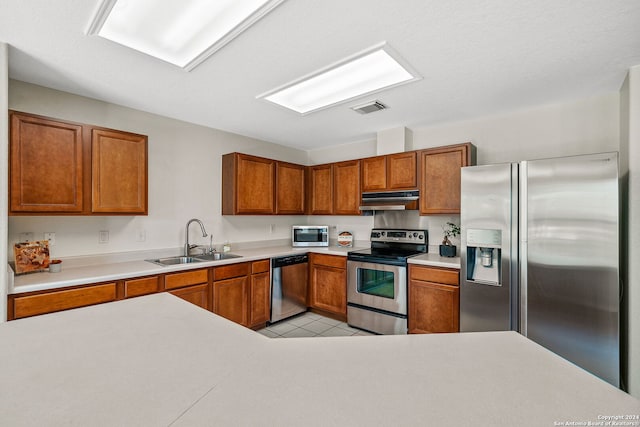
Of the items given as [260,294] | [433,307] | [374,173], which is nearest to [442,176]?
[374,173]

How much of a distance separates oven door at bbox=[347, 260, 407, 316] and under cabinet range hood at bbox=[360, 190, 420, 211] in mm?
711

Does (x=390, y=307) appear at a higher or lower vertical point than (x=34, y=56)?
lower

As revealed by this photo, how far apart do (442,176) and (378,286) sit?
4.60 ft

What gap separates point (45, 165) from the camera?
228 cm

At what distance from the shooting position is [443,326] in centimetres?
292

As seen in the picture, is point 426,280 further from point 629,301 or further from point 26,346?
point 26,346

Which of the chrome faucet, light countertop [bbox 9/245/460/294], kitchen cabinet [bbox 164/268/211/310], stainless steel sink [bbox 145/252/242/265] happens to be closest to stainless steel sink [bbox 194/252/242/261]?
stainless steel sink [bbox 145/252/242/265]

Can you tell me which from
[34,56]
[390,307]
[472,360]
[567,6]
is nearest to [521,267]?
[390,307]

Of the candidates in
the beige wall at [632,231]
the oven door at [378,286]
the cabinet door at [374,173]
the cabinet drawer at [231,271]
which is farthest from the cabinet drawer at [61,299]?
the beige wall at [632,231]

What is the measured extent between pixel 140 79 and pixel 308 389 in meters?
2.69

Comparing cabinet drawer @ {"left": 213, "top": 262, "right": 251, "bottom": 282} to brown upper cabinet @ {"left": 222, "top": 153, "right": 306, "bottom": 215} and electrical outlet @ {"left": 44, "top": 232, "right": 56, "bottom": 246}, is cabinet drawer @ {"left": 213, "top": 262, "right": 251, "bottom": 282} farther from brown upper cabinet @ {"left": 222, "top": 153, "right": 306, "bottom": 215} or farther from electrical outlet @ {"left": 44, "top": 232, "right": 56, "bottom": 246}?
electrical outlet @ {"left": 44, "top": 232, "right": 56, "bottom": 246}

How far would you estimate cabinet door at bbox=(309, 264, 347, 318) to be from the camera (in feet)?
12.3

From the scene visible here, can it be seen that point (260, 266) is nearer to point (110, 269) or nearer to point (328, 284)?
point (328, 284)

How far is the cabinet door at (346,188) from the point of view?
4.00m
